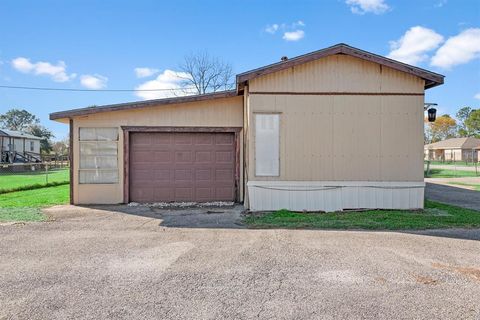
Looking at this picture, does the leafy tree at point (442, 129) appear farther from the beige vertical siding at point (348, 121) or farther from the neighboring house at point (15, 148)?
the beige vertical siding at point (348, 121)

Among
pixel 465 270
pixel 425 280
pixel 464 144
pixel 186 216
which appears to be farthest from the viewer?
pixel 464 144

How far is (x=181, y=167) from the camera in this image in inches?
411

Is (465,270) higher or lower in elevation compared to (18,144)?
lower

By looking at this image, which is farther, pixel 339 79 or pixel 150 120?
pixel 150 120

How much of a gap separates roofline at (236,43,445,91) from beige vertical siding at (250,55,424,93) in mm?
186

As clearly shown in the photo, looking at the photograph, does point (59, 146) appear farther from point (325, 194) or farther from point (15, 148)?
point (325, 194)

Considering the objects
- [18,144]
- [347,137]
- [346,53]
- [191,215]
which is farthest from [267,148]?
[18,144]

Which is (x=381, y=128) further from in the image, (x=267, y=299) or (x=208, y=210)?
(x=267, y=299)

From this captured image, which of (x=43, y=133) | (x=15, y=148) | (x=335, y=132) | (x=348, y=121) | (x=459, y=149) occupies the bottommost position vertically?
(x=335, y=132)

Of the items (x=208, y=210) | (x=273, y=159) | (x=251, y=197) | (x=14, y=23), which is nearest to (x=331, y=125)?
(x=273, y=159)

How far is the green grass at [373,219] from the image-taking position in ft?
23.8

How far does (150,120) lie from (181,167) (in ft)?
5.44

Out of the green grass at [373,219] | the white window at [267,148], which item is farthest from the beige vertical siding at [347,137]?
the green grass at [373,219]

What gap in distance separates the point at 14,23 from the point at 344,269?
805 inches
